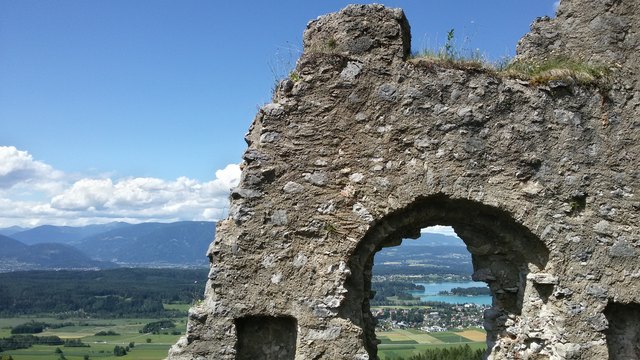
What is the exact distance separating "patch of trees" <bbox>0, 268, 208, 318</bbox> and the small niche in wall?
6304 centimetres

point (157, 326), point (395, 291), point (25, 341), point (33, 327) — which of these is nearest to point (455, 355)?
point (157, 326)

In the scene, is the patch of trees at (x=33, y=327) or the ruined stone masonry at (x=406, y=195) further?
the patch of trees at (x=33, y=327)

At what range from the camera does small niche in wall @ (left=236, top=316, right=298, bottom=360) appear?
5.75 m

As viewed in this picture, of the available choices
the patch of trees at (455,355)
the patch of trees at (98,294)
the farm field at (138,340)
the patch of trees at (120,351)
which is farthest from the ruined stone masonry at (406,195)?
the patch of trees at (98,294)

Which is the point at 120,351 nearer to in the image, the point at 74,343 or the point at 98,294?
the point at 74,343

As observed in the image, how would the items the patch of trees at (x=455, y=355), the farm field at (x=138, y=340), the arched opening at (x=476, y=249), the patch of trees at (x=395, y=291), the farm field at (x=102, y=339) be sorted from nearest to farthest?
the arched opening at (x=476, y=249), the patch of trees at (x=455, y=355), the farm field at (x=138, y=340), the farm field at (x=102, y=339), the patch of trees at (x=395, y=291)

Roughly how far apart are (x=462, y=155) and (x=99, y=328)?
67.2 m

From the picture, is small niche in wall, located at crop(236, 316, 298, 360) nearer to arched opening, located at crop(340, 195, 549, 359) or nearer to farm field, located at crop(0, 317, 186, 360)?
arched opening, located at crop(340, 195, 549, 359)

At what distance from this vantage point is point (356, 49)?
239 inches

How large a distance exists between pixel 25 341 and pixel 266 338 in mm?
58063

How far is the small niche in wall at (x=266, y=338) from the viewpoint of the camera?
575cm

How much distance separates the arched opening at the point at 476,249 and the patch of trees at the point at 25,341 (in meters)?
53.7

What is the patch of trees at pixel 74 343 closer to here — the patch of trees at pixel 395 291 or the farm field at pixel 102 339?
the farm field at pixel 102 339

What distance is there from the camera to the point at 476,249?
21.0ft
